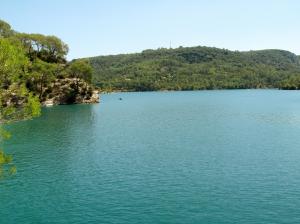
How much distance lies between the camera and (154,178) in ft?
165

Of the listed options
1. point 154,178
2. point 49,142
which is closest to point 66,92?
point 49,142

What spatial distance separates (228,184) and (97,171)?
63.4 feet

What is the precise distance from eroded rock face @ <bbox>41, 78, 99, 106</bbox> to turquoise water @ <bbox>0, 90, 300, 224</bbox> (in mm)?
89756

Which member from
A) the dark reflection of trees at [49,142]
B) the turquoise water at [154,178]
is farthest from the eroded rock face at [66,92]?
Answer: the turquoise water at [154,178]

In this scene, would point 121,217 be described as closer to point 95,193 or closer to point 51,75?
point 95,193

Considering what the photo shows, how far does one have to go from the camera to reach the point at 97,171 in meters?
54.8

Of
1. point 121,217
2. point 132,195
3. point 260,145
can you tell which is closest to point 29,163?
point 132,195

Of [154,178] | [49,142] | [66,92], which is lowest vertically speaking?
[154,178]

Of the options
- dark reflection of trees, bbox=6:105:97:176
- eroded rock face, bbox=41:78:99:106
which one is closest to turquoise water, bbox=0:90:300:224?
dark reflection of trees, bbox=6:105:97:176

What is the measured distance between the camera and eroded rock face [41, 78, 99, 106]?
179 metres

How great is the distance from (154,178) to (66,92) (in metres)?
142

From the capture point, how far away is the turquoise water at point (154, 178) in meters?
37.8

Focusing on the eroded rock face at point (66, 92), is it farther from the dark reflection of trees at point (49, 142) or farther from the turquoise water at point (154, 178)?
the turquoise water at point (154, 178)

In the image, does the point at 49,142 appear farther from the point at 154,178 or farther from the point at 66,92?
the point at 66,92
